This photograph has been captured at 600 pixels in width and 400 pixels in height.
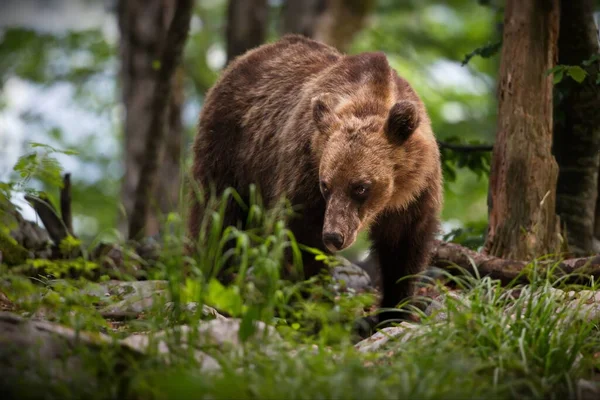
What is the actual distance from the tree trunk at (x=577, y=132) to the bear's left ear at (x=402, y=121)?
236 centimetres

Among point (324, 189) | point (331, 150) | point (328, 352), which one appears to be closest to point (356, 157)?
point (331, 150)

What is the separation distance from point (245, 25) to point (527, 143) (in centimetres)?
629

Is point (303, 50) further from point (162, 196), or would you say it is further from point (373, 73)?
point (162, 196)

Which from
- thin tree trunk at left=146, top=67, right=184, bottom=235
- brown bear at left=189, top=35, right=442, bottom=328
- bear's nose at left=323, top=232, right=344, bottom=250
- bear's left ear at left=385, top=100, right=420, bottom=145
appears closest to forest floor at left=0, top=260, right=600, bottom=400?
bear's nose at left=323, top=232, right=344, bottom=250

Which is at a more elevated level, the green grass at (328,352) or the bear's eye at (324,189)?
the bear's eye at (324,189)

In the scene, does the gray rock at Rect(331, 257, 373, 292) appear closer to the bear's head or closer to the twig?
the bear's head

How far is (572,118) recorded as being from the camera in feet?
26.2

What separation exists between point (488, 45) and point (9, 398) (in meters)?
5.74

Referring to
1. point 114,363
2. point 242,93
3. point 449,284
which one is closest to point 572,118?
point 449,284

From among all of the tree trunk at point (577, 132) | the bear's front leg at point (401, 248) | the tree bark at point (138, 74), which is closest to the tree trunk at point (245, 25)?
the tree bark at point (138, 74)

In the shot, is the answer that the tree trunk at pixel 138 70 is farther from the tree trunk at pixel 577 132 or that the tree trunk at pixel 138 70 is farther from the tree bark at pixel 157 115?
the tree trunk at pixel 577 132

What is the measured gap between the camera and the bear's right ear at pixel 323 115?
6.29 meters

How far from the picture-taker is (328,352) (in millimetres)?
4395

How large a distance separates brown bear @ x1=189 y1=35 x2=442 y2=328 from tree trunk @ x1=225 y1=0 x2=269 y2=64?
432 cm
